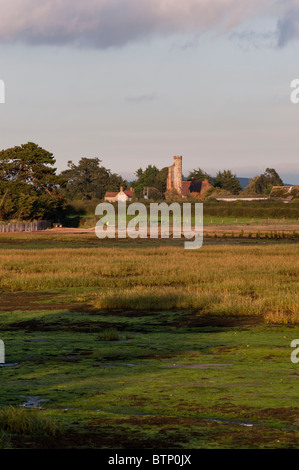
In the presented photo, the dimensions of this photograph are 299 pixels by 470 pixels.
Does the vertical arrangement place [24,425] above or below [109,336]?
above

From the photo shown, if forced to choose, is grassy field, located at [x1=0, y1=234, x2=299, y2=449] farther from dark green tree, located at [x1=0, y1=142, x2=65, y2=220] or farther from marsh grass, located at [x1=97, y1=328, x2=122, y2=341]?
dark green tree, located at [x1=0, y1=142, x2=65, y2=220]

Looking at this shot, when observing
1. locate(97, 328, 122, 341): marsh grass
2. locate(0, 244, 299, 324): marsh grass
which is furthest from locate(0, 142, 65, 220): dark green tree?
locate(97, 328, 122, 341): marsh grass

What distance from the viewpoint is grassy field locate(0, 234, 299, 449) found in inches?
378

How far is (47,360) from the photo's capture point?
50.6ft

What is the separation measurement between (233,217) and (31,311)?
108m

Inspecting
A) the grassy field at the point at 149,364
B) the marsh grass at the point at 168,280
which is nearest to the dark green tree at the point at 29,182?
the marsh grass at the point at 168,280

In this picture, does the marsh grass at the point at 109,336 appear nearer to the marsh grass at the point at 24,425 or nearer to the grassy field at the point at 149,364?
the grassy field at the point at 149,364

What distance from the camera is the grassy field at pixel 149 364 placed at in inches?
378

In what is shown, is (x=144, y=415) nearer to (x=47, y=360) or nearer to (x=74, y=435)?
(x=74, y=435)

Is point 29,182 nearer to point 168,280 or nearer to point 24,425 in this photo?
point 168,280

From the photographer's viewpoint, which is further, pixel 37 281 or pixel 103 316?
pixel 37 281

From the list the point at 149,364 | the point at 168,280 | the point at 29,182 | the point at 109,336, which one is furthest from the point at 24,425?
the point at 29,182

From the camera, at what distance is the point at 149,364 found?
48.7 feet
